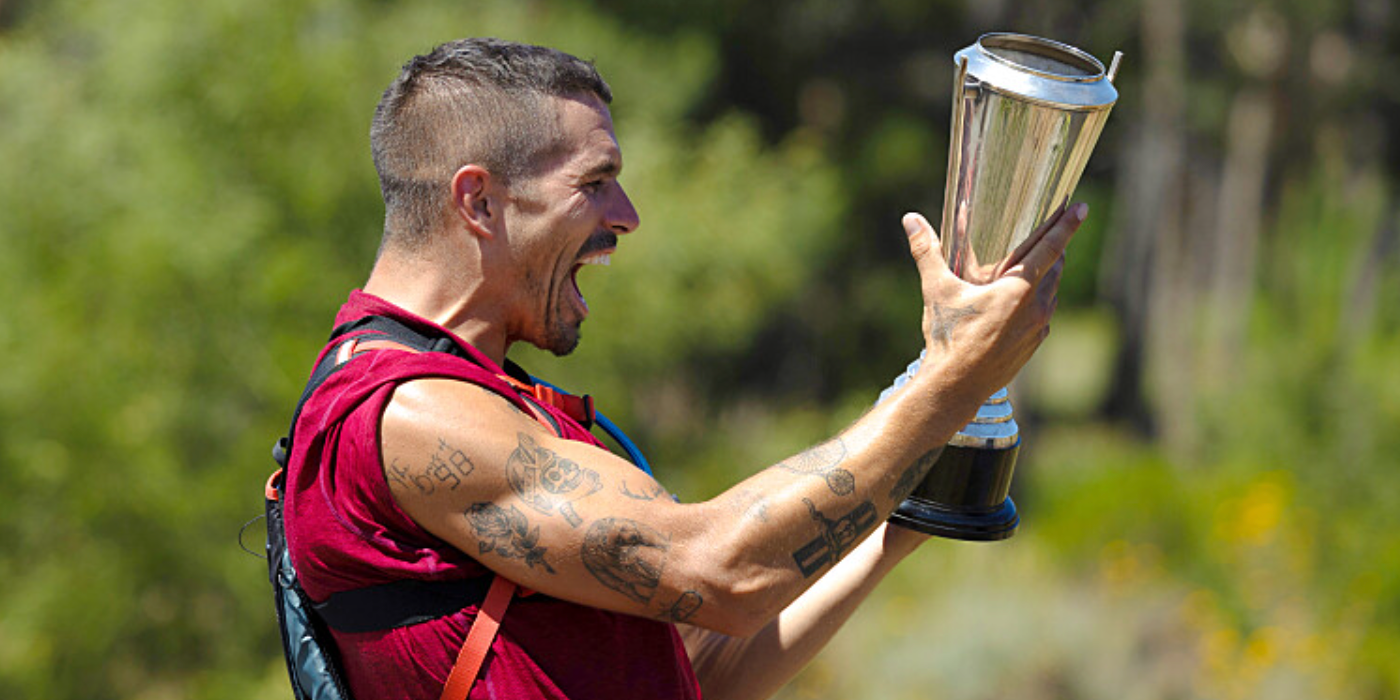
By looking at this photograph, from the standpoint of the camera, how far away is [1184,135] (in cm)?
1789

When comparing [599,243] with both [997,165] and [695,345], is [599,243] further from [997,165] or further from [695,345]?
[695,345]

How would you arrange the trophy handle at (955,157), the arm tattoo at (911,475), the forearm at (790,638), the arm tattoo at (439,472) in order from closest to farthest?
1. the arm tattoo at (439,472)
2. the arm tattoo at (911,475)
3. the trophy handle at (955,157)
4. the forearm at (790,638)

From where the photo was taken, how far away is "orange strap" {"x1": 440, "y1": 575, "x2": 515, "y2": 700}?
1.66 metres

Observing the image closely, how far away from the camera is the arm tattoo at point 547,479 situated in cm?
162

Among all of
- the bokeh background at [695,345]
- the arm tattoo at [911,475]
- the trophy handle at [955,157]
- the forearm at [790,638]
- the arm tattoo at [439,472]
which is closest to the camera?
the arm tattoo at [439,472]

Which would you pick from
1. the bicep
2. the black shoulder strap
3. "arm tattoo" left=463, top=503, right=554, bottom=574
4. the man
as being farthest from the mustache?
"arm tattoo" left=463, top=503, right=554, bottom=574

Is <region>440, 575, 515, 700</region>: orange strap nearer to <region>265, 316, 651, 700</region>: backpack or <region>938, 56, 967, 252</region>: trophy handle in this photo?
<region>265, 316, 651, 700</region>: backpack

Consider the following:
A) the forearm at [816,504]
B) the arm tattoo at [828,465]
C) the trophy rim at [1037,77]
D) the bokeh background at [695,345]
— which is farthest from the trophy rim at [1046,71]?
the bokeh background at [695,345]

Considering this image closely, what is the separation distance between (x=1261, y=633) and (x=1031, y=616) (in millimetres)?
1241

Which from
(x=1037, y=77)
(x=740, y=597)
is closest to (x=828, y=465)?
(x=740, y=597)

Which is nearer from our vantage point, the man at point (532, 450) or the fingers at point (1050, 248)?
the man at point (532, 450)

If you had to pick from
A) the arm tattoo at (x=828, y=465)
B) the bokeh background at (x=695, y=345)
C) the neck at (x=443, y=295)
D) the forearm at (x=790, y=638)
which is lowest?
the bokeh background at (x=695, y=345)

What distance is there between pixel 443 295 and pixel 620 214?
0.29m

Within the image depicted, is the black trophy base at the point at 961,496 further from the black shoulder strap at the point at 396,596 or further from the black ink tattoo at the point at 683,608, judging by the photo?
the black shoulder strap at the point at 396,596
